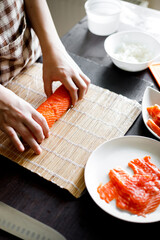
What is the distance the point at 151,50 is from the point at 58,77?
51cm

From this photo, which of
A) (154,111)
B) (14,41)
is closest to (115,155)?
(154,111)

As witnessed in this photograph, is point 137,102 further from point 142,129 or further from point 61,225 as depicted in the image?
point 61,225

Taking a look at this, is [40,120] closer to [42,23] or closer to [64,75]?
[64,75]

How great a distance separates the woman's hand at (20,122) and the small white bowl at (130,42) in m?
0.50

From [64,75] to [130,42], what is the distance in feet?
1.55

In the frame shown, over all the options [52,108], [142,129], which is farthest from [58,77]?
[142,129]

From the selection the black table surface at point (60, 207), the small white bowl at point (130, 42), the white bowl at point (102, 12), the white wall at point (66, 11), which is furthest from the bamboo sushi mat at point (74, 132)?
the white wall at point (66, 11)

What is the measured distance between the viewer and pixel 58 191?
859 millimetres

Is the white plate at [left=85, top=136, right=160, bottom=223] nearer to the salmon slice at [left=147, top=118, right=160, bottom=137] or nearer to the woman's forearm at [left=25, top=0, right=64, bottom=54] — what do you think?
the salmon slice at [left=147, top=118, right=160, bottom=137]

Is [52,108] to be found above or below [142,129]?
above

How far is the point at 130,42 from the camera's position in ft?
4.40

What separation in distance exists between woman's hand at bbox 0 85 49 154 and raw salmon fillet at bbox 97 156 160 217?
0.29 m

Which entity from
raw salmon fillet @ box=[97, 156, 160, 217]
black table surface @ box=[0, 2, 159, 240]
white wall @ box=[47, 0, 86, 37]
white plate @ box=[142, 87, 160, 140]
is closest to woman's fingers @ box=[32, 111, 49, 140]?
black table surface @ box=[0, 2, 159, 240]

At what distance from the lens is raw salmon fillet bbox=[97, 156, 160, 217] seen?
0.78 meters
